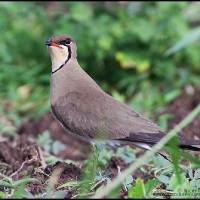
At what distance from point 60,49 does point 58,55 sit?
5 centimetres

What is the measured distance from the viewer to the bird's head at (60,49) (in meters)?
4.73

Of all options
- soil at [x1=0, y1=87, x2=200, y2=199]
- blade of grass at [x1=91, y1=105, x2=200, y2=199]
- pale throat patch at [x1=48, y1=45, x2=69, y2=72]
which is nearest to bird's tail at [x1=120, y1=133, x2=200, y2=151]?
soil at [x1=0, y1=87, x2=200, y2=199]

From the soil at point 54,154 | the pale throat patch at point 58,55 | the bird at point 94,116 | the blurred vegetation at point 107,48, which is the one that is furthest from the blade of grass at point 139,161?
the blurred vegetation at point 107,48

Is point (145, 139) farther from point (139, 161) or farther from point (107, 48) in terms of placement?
point (107, 48)

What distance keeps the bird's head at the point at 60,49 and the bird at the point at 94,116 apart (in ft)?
0.50

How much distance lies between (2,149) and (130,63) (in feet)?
10.6

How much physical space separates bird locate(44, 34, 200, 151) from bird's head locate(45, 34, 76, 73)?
0.15 m

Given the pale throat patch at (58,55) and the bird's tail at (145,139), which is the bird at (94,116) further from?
the pale throat patch at (58,55)

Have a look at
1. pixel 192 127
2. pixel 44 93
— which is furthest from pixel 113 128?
pixel 44 93

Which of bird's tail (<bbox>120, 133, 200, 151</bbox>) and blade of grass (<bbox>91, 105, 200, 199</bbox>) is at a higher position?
blade of grass (<bbox>91, 105, 200, 199</bbox>)

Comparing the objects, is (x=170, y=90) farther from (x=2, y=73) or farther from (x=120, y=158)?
(x=120, y=158)

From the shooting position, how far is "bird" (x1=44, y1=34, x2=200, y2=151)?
396cm

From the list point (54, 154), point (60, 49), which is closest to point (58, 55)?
point (60, 49)

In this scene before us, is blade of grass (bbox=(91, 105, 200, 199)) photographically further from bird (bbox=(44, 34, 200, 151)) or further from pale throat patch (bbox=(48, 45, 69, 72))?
pale throat patch (bbox=(48, 45, 69, 72))
